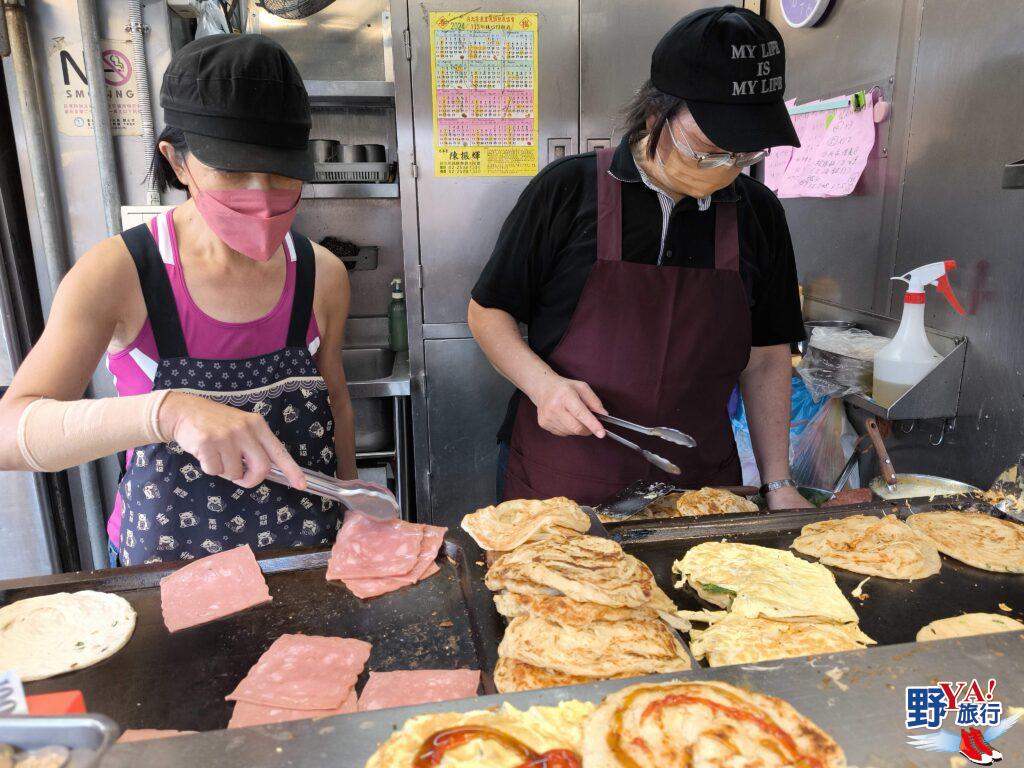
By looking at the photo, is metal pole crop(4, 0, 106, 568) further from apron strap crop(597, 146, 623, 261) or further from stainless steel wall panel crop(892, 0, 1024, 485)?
stainless steel wall panel crop(892, 0, 1024, 485)

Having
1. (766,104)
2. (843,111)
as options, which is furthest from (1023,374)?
(843,111)

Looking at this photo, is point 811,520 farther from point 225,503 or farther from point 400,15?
point 400,15

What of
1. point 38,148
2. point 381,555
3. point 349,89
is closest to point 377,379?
point 349,89

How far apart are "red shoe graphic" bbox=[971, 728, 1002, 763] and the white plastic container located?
1.96 meters

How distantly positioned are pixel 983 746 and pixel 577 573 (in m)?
0.77

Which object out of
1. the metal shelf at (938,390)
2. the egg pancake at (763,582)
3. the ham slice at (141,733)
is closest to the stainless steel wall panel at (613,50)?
the metal shelf at (938,390)

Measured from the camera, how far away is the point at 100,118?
10.7ft

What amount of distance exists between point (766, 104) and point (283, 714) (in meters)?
1.84

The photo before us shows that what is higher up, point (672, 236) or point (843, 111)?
point (843, 111)

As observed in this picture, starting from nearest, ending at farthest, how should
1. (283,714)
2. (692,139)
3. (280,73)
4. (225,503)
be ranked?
(283,714) < (280,73) < (225,503) < (692,139)

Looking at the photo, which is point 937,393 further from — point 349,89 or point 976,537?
point 349,89

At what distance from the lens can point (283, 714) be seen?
1189 mm

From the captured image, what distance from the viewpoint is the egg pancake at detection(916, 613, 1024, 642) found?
1.38 m

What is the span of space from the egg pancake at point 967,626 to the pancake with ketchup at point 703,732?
79cm
